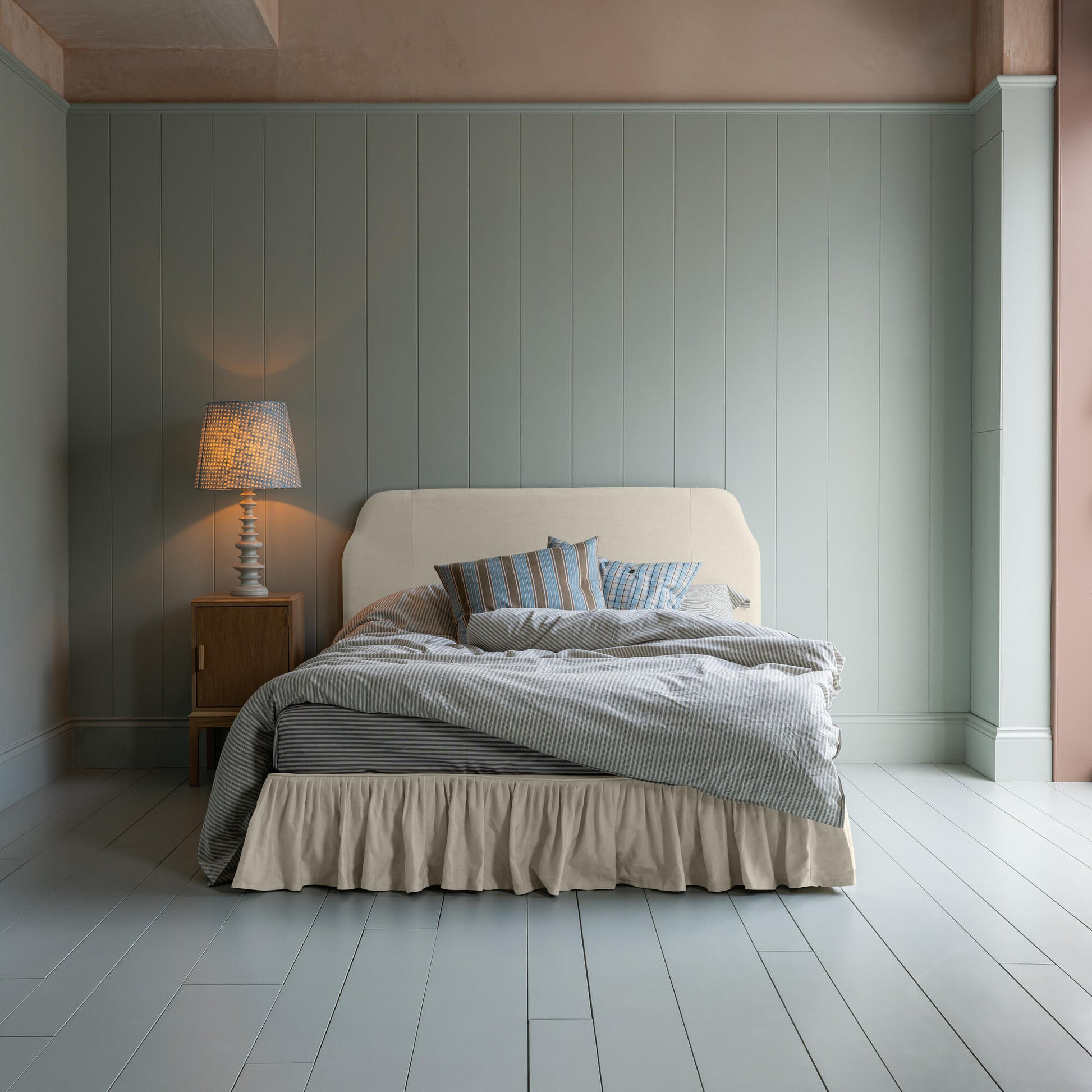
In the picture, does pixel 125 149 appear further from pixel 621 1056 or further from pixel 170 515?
pixel 621 1056

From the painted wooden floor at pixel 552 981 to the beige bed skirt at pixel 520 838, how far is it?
0.18ft

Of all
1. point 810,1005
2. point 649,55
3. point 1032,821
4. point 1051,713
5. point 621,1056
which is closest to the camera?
point 621,1056

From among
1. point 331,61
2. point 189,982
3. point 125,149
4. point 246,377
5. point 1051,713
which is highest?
point 331,61

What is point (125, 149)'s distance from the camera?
12.7 ft

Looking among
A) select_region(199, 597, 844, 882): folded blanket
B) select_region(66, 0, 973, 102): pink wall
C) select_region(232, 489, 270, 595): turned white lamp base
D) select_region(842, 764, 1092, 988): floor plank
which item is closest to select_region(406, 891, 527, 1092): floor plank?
select_region(199, 597, 844, 882): folded blanket

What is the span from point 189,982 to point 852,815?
2091 mm

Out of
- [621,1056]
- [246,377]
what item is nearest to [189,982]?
[621,1056]

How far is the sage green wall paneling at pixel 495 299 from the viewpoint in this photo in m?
3.89

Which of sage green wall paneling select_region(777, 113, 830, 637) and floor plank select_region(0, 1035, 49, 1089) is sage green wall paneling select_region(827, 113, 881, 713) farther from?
floor plank select_region(0, 1035, 49, 1089)

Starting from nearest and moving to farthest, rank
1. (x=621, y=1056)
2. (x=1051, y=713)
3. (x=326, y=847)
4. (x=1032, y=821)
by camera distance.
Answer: (x=621, y=1056) → (x=326, y=847) → (x=1032, y=821) → (x=1051, y=713)

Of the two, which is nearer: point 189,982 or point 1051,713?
point 189,982

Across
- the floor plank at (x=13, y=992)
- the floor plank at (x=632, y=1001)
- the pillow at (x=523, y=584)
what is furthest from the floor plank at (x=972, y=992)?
the floor plank at (x=13, y=992)

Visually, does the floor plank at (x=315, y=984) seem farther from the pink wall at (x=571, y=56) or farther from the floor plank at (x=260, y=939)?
the pink wall at (x=571, y=56)

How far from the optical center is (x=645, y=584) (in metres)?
3.54
